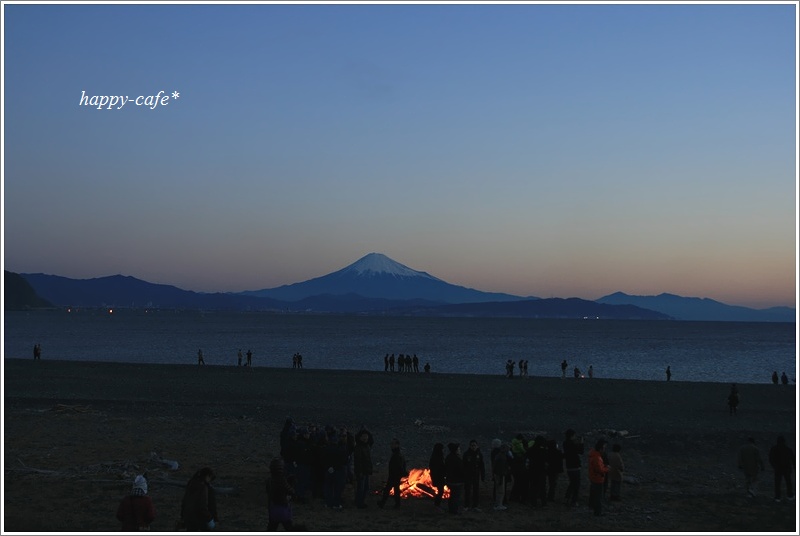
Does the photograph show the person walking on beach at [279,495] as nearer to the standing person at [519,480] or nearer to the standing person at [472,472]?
the standing person at [472,472]

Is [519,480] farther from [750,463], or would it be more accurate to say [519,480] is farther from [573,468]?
[750,463]

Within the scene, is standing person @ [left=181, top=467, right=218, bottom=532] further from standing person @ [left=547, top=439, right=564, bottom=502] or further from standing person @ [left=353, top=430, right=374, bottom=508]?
standing person @ [left=547, top=439, right=564, bottom=502]

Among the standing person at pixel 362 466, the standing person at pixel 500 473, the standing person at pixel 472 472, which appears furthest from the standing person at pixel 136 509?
the standing person at pixel 500 473

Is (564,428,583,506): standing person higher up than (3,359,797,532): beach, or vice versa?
(564,428,583,506): standing person

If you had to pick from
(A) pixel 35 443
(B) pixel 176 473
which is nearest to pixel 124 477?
(B) pixel 176 473

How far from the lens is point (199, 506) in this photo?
8.82 metres

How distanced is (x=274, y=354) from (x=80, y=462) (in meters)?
69.6

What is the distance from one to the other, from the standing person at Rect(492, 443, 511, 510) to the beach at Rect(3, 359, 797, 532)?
0.26 m

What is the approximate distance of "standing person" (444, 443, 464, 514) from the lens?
1167cm

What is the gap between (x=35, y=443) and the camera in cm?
1731

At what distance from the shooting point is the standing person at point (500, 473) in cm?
1210

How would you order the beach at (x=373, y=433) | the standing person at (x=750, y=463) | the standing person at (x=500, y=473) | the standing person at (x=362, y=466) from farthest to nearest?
1. the standing person at (x=750, y=463)
2. the standing person at (x=362, y=466)
3. the standing person at (x=500, y=473)
4. the beach at (x=373, y=433)

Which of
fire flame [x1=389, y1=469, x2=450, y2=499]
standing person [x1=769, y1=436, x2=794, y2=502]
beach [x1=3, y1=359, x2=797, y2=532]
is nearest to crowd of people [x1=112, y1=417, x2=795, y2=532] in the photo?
standing person [x1=769, y1=436, x2=794, y2=502]

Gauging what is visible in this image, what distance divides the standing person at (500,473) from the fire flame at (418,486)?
102 cm
